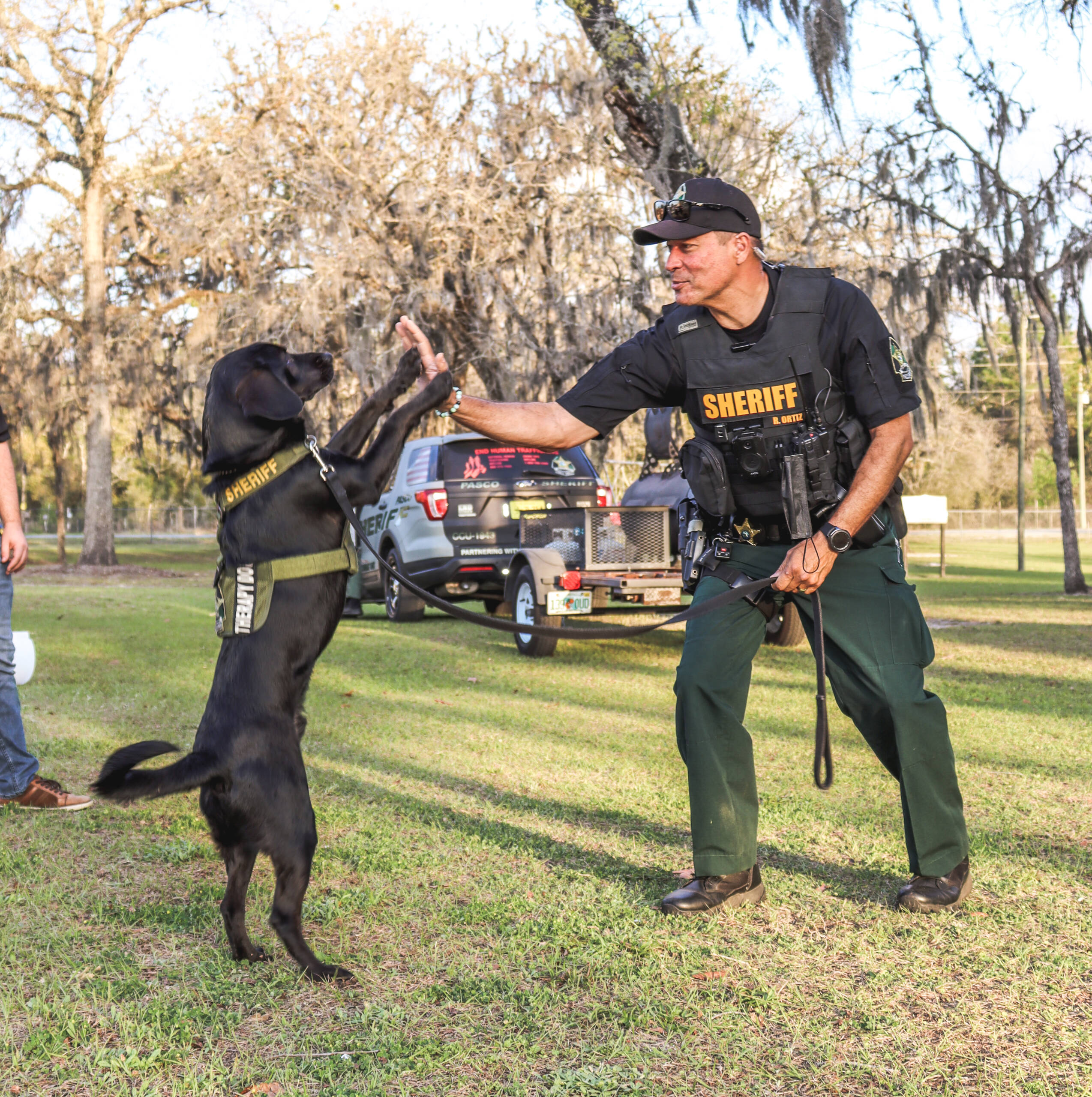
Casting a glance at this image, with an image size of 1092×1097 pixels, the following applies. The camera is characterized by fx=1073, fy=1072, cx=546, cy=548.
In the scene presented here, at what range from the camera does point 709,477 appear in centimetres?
342

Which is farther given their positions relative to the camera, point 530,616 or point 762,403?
point 530,616

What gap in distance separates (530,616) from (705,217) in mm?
6355

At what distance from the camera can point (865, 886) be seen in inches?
136

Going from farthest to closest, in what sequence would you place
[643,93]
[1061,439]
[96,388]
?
1. [96,388]
2. [1061,439]
3. [643,93]

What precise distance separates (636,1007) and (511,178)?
58.7ft

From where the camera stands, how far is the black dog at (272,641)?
2.80 meters

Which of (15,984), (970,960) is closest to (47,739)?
(15,984)

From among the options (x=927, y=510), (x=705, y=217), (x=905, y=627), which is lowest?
(x=905, y=627)

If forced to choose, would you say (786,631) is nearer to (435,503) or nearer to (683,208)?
(435,503)

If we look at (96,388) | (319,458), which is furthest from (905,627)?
(96,388)

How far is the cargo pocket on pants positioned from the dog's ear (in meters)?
1.85

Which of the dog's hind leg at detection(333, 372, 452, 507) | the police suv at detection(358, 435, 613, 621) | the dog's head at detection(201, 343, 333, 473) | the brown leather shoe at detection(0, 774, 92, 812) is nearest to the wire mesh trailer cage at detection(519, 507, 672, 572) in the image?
the police suv at detection(358, 435, 613, 621)

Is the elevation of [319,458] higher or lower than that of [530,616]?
higher

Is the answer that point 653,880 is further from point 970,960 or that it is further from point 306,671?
point 306,671
